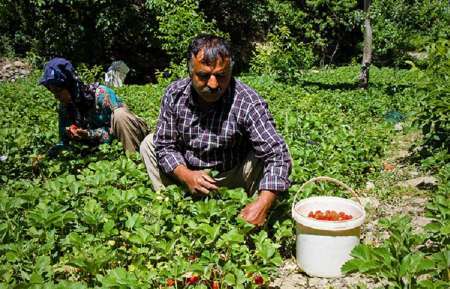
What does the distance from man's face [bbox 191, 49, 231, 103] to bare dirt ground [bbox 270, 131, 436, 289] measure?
4.23ft

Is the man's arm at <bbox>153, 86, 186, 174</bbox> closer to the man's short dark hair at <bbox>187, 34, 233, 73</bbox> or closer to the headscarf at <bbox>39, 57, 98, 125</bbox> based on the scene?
the man's short dark hair at <bbox>187, 34, 233, 73</bbox>

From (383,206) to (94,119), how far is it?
2.92 meters

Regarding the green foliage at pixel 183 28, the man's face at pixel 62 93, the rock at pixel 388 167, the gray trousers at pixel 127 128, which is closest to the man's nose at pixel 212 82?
the gray trousers at pixel 127 128

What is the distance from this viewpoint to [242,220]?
2789 mm

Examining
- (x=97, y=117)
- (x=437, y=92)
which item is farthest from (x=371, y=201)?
(x=97, y=117)

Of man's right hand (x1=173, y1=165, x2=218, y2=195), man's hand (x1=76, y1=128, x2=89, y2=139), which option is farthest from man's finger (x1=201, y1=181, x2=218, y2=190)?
man's hand (x1=76, y1=128, x2=89, y2=139)

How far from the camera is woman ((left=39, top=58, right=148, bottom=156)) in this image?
4.47m

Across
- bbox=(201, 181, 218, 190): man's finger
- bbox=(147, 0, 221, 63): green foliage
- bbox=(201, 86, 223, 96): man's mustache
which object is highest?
→ bbox=(147, 0, 221, 63): green foliage

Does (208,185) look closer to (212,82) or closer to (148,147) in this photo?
(212,82)

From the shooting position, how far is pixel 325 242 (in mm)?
2811

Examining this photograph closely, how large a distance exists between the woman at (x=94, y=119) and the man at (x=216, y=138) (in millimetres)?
916

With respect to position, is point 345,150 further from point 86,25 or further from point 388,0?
point 86,25

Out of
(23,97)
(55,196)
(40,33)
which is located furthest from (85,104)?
(40,33)

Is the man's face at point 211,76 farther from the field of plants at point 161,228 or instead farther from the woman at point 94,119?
the woman at point 94,119
